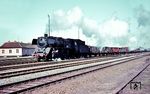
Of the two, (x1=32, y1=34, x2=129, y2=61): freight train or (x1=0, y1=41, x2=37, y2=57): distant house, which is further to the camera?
(x1=0, y1=41, x2=37, y2=57): distant house

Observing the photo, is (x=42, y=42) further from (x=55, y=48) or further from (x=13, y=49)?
(x=13, y=49)

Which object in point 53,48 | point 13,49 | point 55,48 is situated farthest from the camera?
point 13,49

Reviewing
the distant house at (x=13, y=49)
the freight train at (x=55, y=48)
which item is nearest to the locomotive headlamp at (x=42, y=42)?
the freight train at (x=55, y=48)

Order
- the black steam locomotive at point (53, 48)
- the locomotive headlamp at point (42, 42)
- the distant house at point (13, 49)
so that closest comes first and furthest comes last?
the black steam locomotive at point (53, 48), the locomotive headlamp at point (42, 42), the distant house at point (13, 49)

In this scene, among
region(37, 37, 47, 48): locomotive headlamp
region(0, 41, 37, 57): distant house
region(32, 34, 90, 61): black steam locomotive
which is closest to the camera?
region(32, 34, 90, 61): black steam locomotive

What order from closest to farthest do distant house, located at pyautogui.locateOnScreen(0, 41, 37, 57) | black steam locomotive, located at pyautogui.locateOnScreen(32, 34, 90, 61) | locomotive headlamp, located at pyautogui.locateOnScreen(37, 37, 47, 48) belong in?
black steam locomotive, located at pyautogui.locateOnScreen(32, 34, 90, 61), locomotive headlamp, located at pyautogui.locateOnScreen(37, 37, 47, 48), distant house, located at pyautogui.locateOnScreen(0, 41, 37, 57)

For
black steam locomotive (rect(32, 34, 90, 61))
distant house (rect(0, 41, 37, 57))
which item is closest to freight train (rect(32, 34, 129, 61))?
black steam locomotive (rect(32, 34, 90, 61))

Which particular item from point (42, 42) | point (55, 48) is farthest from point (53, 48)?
point (42, 42)

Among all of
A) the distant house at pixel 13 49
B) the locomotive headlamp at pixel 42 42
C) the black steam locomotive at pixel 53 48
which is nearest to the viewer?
the black steam locomotive at pixel 53 48

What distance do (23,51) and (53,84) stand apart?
6533 centimetres

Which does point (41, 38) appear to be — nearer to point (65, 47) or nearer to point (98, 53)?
point (65, 47)

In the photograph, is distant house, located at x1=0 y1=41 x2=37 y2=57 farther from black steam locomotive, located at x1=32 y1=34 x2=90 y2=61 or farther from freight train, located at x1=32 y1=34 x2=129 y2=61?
black steam locomotive, located at x1=32 y1=34 x2=90 y2=61

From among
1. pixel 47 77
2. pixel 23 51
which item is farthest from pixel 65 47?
pixel 23 51

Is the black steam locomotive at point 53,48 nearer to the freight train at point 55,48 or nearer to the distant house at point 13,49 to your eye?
the freight train at point 55,48
